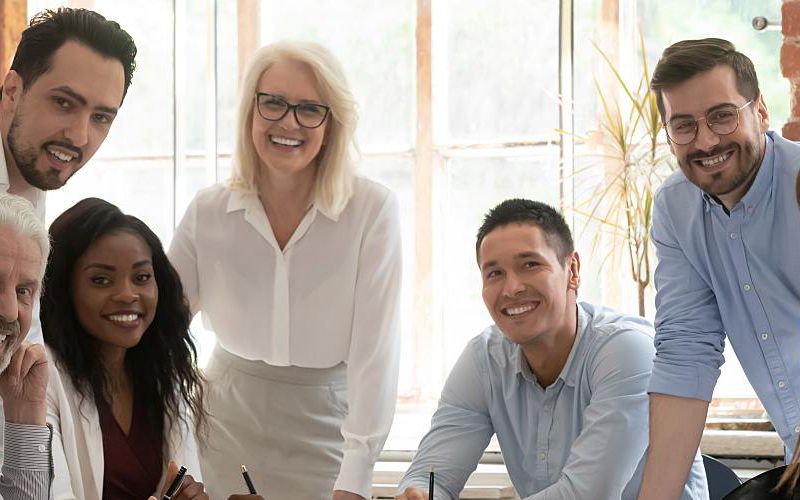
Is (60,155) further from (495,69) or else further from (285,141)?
(495,69)

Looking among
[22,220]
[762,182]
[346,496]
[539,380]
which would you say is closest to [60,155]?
[22,220]

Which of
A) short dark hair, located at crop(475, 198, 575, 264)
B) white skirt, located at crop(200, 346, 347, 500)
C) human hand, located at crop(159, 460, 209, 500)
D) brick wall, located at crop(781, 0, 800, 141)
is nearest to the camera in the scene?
human hand, located at crop(159, 460, 209, 500)

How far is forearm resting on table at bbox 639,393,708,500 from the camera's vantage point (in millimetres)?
1993

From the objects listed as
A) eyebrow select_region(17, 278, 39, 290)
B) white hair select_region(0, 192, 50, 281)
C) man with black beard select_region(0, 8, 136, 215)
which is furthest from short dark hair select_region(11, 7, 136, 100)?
eyebrow select_region(17, 278, 39, 290)

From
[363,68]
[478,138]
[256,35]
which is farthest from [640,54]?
[256,35]

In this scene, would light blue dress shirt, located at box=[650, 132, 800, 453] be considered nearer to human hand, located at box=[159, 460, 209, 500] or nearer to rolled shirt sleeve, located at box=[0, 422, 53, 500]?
human hand, located at box=[159, 460, 209, 500]

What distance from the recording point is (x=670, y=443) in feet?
6.63

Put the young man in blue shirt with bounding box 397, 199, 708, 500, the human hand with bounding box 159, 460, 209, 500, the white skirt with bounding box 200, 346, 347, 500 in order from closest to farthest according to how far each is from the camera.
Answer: the human hand with bounding box 159, 460, 209, 500
the young man in blue shirt with bounding box 397, 199, 708, 500
the white skirt with bounding box 200, 346, 347, 500

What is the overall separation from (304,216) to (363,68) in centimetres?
128

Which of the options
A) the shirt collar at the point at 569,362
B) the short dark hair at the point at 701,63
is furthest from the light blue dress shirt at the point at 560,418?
the short dark hair at the point at 701,63

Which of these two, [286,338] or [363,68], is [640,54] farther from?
[286,338]

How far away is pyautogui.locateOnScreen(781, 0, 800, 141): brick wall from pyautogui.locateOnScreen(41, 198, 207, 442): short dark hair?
163cm

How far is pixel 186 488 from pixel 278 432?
50 centimetres

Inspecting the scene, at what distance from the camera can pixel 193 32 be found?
365 cm
